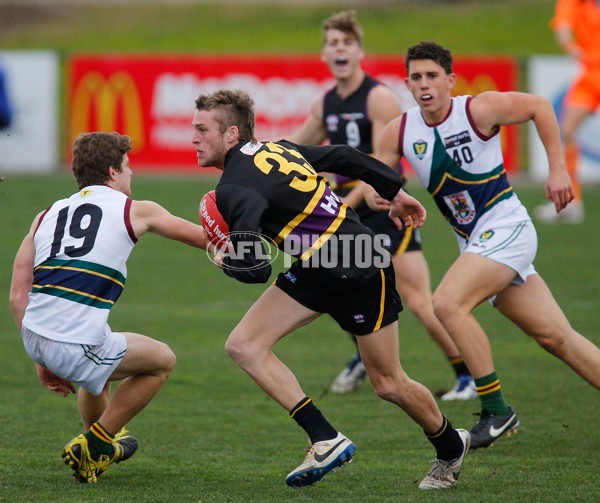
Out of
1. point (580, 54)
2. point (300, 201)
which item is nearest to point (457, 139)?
point (300, 201)

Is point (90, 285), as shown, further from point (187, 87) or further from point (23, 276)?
point (187, 87)

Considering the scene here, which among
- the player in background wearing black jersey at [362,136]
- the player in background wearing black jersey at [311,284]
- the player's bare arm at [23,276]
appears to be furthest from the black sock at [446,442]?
the player's bare arm at [23,276]

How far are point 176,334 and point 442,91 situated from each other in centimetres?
377

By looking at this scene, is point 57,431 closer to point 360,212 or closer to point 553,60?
point 360,212

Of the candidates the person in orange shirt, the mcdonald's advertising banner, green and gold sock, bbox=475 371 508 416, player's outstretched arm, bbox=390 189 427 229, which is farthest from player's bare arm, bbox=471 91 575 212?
the mcdonald's advertising banner

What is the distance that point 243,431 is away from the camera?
5.45 meters

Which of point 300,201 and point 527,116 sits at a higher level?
point 527,116

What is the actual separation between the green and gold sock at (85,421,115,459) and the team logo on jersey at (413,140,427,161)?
2.32 m

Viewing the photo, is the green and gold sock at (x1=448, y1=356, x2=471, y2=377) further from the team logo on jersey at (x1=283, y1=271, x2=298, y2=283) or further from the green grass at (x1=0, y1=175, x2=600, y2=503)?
the team logo on jersey at (x1=283, y1=271, x2=298, y2=283)

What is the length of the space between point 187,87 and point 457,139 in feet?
46.6

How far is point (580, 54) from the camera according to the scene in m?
13.2

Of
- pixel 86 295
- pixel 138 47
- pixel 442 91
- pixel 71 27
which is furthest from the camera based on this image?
pixel 71 27

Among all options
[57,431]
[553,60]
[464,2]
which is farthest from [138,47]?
[57,431]

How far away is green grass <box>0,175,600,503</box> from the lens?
4348mm
